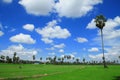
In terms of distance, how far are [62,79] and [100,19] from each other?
59.0 m

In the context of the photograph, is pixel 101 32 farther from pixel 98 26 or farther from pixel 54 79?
pixel 54 79

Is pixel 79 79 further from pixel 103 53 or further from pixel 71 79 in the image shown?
pixel 103 53

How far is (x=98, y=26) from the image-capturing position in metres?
93.4

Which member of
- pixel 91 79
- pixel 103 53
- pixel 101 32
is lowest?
pixel 91 79

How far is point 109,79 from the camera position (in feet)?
130

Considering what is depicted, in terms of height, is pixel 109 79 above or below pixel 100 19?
below

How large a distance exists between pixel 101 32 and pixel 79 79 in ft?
185

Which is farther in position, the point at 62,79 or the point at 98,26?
the point at 98,26

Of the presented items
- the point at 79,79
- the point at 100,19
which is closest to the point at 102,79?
the point at 79,79

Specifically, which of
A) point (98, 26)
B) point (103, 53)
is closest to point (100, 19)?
point (98, 26)

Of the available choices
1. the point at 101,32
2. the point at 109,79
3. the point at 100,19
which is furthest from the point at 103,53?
the point at 109,79

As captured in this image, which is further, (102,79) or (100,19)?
(100,19)

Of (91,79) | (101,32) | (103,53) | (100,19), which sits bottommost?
(91,79)

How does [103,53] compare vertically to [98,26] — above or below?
below
